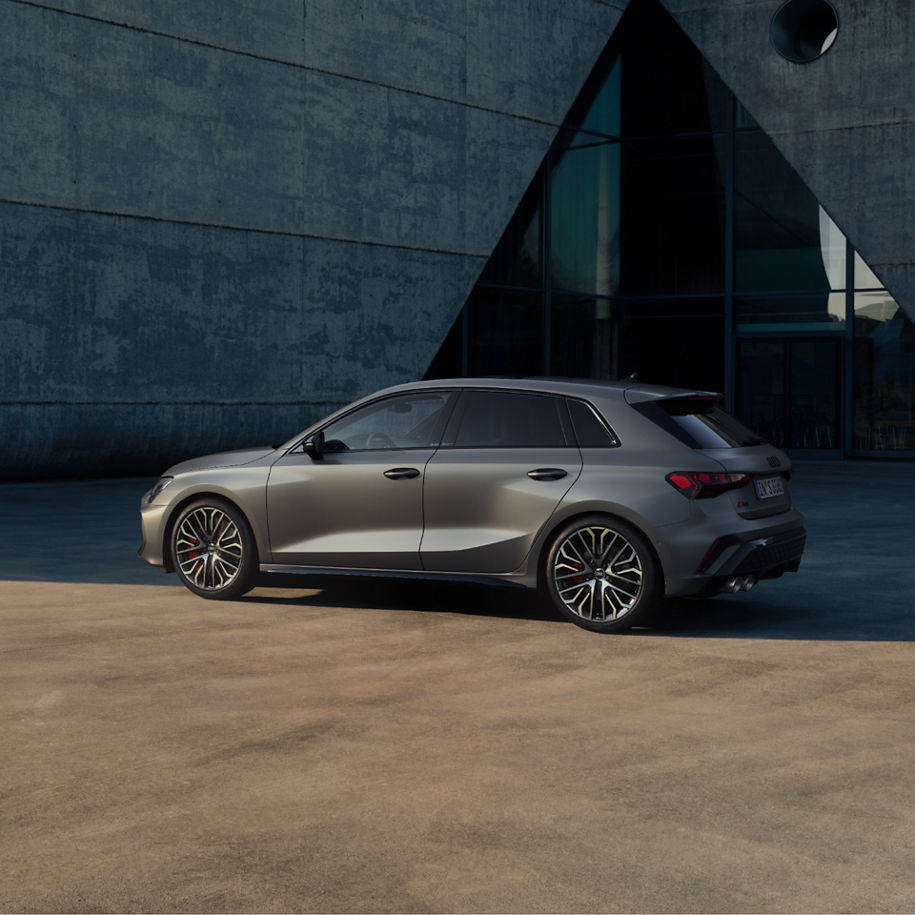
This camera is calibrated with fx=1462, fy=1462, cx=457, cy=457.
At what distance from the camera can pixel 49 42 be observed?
19.4 m

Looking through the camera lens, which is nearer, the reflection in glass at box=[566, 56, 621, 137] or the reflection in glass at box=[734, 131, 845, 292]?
the reflection in glass at box=[734, 131, 845, 292]

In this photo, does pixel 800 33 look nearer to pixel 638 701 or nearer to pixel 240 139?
pixel 240 139

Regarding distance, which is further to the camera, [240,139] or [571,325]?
[571,325]

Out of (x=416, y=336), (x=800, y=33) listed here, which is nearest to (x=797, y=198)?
(x=800, y=33)

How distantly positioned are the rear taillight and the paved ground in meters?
0.86

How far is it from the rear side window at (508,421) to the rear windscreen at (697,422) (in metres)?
0.55

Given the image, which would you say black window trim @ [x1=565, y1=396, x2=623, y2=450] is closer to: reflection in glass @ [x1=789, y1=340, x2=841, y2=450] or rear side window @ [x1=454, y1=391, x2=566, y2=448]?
rear side window @ [x1=454, y1=391, x2=566, y2=448]

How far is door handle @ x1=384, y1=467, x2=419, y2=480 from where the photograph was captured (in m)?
9.40

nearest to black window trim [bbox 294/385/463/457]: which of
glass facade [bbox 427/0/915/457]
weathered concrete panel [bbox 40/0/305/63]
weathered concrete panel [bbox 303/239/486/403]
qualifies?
weathered concrete panel [bbox 40/0/305/63]

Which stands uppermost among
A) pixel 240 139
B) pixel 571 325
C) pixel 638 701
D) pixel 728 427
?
pixel 240 139

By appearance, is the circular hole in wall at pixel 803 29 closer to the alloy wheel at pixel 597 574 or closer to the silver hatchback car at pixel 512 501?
the silver hatchback car at pixel 512 501

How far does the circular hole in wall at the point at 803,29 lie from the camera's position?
27.4 meters

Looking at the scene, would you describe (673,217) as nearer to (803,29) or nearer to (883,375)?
(803,29)

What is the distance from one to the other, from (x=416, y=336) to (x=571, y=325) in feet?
16.7
